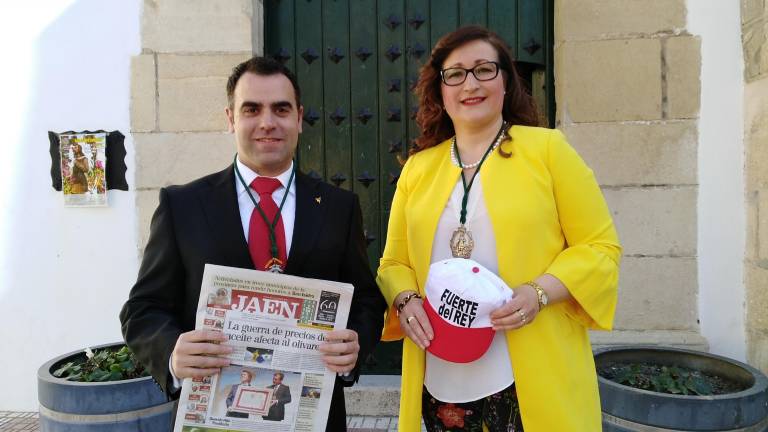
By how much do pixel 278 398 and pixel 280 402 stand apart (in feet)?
0.04

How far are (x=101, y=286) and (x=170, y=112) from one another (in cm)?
129

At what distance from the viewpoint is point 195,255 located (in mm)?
1519

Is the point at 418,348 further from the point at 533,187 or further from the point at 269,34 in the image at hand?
the point at 269,34

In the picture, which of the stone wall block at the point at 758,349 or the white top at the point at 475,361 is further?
the stone wall block at the point at 758,349

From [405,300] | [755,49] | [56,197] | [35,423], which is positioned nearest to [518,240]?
[405,300]

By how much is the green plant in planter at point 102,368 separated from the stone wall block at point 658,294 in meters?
2.79

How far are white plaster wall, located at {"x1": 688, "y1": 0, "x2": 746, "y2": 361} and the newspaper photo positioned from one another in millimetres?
3878

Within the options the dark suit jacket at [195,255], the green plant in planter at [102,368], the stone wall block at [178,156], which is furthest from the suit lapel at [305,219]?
the stone wall block at [178,156]

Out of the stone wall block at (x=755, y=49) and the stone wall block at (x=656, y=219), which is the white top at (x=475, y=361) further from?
the stone wall block at (x=755, y=49)

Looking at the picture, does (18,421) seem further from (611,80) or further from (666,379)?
(611,80)

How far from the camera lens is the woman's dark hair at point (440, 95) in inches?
69.3

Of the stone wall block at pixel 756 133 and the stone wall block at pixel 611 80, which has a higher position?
the stone wall block at pixel 611 80

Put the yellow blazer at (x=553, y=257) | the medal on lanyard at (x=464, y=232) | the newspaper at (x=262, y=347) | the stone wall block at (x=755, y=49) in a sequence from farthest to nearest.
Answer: the stone wall block at (x=755, y=49) → the medal on lanyard at (x=464, y=232) → the yellow blazer at (x=553, y=257) → the newspaper at (x=262, y=347)

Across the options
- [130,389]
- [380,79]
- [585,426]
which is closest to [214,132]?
[380,79]
